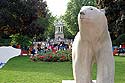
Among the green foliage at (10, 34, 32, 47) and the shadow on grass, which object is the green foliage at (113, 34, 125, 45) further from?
the shadow on grass

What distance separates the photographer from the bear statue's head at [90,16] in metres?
6.06

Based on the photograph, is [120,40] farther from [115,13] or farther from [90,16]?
[90,16]

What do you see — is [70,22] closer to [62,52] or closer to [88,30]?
[62,52]

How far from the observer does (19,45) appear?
31.9 metres

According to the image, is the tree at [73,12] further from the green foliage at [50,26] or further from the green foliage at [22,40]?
the green foliage at [22,40]

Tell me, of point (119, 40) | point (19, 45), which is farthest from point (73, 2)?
point (19, 45)

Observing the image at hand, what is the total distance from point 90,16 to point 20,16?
27.6 m

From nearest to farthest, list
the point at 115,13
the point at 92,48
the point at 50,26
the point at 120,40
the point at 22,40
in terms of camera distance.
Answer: the point at 92,48
the point at 115,13
the point at 22,40
the point at 120,40
the point at 50,26

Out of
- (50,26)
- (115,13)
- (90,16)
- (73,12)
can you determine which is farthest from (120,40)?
(50,26)

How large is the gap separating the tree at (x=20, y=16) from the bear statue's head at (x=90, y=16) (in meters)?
25.0

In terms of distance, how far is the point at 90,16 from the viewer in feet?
20.1

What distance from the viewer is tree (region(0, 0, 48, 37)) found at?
3121 centimetres

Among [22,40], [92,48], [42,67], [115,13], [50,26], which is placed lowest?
[50,26]

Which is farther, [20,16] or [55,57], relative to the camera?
[20,16]
